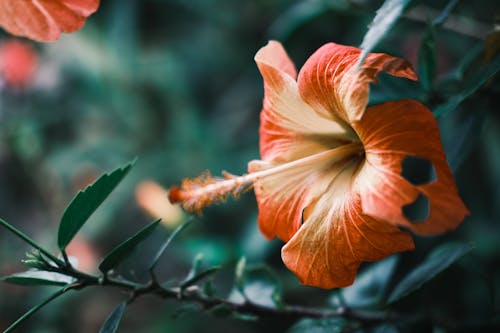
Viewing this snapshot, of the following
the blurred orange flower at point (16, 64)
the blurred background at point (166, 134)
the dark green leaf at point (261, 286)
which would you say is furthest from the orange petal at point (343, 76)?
the blurred orange flower at point (16, 64)

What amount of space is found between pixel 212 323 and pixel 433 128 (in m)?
1.78

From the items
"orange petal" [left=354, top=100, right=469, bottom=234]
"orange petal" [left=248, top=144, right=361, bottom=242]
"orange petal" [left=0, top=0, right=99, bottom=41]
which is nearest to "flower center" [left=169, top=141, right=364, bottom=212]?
"orange petal" [left=248, top=144, right=361, bottom=242]

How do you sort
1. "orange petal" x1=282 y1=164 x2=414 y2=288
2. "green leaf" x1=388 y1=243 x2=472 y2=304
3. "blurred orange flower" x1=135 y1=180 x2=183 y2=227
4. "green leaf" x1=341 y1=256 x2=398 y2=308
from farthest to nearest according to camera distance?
"blurred orange flower" x1=135 y1=180 x2=183 y2=227
"green leaf" x1=341 y1=256 x2=398 y2=308
"green leaf" x1=388 y1=243 x2=472 y2=304
"orange petal" x1=282 y1=164 x2=414 y2=288

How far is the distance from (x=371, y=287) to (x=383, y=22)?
0.69m

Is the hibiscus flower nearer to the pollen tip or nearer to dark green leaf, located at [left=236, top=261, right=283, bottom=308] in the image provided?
the pollen tip

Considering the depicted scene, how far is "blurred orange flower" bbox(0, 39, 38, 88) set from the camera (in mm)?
2102

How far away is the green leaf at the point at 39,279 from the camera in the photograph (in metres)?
0.71

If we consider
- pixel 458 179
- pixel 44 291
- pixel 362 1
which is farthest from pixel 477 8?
pixel 44 291

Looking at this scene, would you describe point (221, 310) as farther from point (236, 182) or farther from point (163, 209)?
point (163, 209)

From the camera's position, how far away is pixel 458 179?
59.0 inches

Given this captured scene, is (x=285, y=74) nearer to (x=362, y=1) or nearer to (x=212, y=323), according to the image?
(x=362, y=1)

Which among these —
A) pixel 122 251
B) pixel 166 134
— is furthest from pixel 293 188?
pixel 166 134

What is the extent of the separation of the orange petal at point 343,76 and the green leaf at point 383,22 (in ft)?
0.14

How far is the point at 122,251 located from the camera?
74 cm
